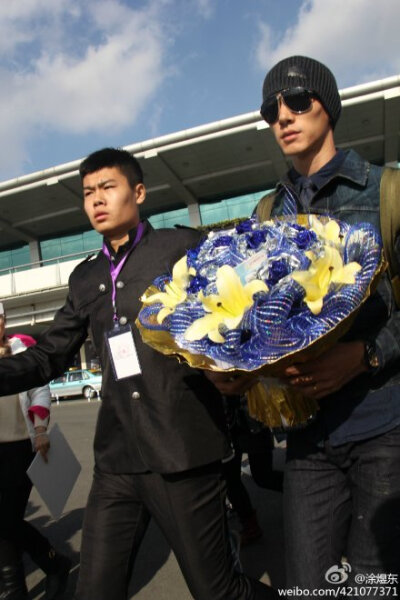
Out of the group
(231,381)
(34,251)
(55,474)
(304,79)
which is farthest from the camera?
(34,251)

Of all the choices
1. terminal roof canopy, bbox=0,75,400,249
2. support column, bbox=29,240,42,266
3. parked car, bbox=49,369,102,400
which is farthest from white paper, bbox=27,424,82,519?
support column, bbox=29,240,42,266

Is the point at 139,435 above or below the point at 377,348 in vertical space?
below

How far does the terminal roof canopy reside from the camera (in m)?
24.1

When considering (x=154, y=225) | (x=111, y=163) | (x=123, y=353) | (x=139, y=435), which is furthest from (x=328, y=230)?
(x=154, y=225)

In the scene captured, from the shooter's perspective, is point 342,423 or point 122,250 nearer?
point 342,423

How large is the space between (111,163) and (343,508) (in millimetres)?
1847

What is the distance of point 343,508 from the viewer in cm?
178

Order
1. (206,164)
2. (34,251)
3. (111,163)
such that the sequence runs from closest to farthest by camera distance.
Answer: (111,163) < (206,164) < (34,251)

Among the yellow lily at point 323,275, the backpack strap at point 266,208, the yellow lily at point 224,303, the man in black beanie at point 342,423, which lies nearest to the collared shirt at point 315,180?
the man in black beanie at point 342,423

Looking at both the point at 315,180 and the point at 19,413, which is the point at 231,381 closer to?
the point at 315,180

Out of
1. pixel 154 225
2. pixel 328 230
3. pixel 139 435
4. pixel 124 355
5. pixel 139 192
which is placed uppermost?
pixel 154 225

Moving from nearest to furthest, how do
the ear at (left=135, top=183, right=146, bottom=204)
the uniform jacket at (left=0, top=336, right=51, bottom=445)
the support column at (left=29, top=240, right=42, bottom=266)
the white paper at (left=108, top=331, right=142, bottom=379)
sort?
1. the white paper at (left=108, top=331, right=142, bottom=379)
2. the ear at (left=135, top=183, right=146, bottom=204)
3. the uniform jacket at (left=0, top=336, right=51, bottom=445)
4. the support column at (left=29, top=240, right=42, bottom=266)

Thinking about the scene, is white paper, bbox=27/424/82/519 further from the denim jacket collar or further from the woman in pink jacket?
the denim jacket collar

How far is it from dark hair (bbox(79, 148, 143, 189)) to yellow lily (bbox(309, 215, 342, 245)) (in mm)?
1255
